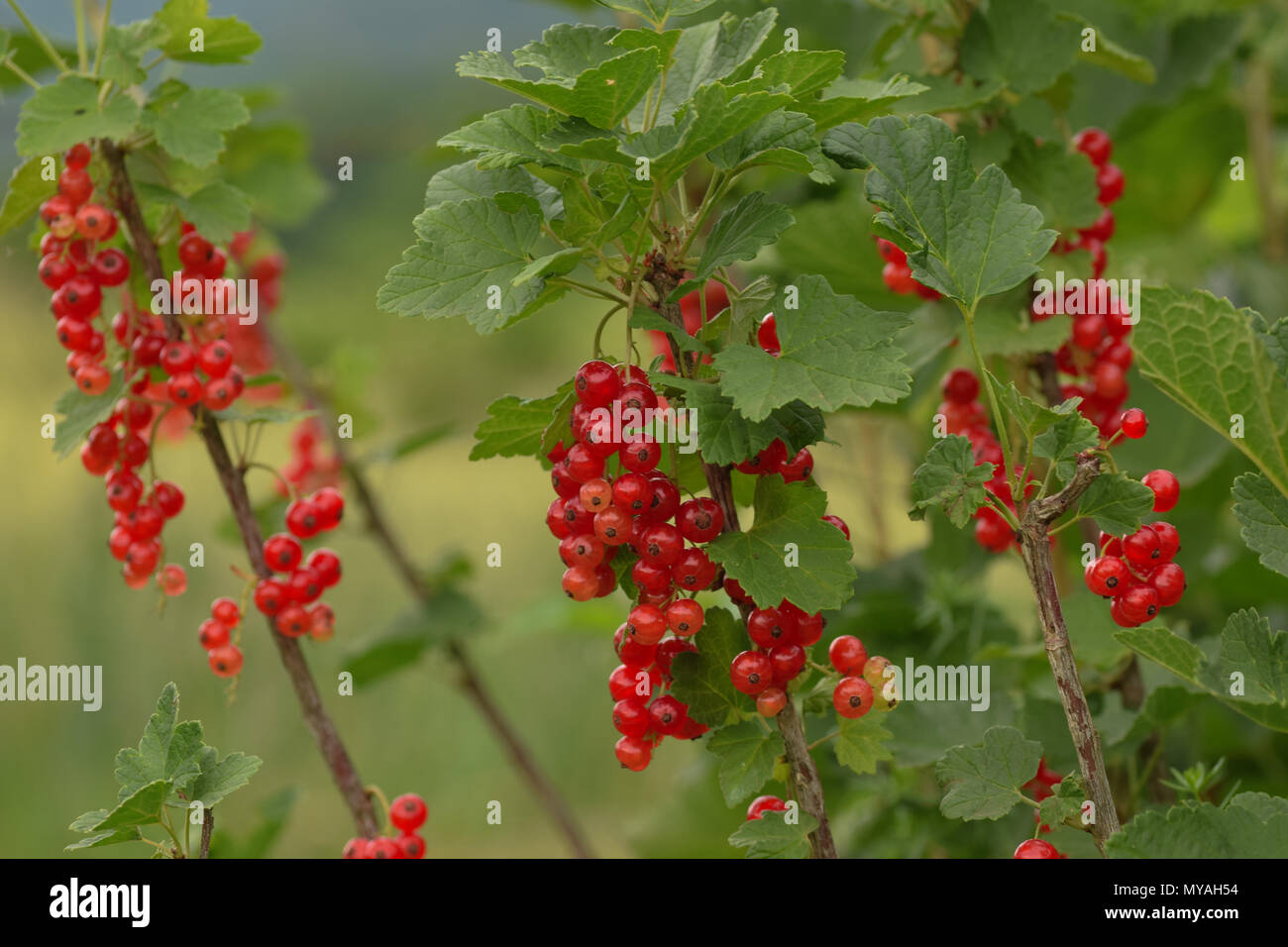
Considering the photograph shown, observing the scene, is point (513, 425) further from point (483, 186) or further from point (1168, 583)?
point (1168, 583)

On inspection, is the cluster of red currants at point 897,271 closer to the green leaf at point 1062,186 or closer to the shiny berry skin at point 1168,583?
the green leaf at point 1062,186

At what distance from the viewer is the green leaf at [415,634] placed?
1107mm

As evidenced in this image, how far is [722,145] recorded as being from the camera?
19.9 inches

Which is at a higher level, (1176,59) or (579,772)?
(1176,59)

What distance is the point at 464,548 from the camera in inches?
52.9

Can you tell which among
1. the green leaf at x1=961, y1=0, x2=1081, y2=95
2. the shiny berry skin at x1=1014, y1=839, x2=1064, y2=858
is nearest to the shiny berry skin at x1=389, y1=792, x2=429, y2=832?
the shiny berry skin at x1=1014, y1=839, x2=1064, y2=858

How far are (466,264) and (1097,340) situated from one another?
1.29 ft

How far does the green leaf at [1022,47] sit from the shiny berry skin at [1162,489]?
0.99ft

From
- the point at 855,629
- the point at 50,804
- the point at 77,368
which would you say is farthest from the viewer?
the point at 50,804

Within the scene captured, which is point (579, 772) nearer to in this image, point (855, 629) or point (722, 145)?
point (855, 629)

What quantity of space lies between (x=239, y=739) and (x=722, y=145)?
148 centimetres

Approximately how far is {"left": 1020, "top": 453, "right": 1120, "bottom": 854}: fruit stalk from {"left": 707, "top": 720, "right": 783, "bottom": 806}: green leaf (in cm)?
13

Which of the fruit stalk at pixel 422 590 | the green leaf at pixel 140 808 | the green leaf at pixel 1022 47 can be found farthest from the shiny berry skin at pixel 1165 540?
the fruit stalk at pixel 422 590
